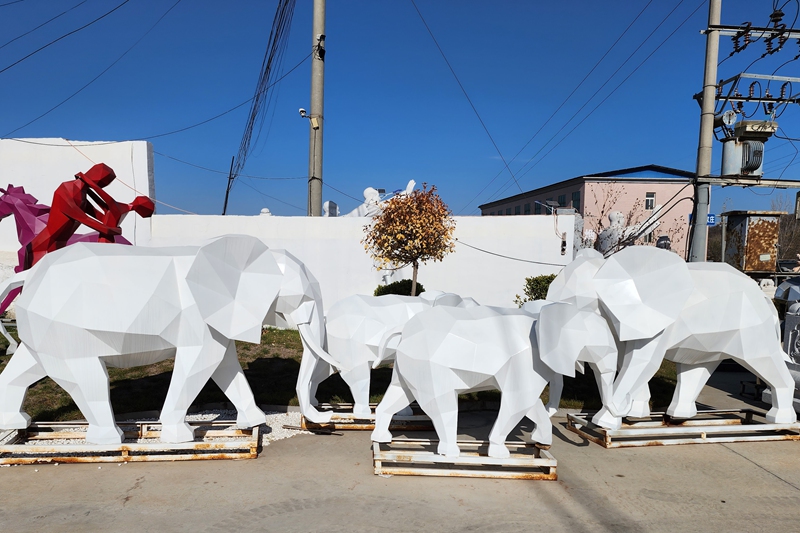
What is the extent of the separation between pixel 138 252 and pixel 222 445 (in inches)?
88.6

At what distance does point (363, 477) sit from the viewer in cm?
523

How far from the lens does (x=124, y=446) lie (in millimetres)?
5301

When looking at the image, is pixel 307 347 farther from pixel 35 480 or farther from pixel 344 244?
pixel 344 244

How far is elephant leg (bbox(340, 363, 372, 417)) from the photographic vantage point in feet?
21.8

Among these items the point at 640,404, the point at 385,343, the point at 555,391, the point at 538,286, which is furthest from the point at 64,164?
the point at 640,404

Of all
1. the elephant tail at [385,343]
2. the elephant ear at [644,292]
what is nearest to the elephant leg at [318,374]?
the elephant tail at [385,343]

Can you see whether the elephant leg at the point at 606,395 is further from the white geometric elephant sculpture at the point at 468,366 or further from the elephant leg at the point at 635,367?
the white geometric elephant sculpture at the point at 468,366

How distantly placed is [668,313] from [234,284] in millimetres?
5065

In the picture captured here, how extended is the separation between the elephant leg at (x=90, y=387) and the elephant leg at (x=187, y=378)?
1.75 feet

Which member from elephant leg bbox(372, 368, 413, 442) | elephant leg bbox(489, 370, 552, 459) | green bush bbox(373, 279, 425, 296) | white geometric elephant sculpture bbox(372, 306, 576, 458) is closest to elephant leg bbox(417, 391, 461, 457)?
white geometric elephant sculpture bbox(372, 306, 576, 458)

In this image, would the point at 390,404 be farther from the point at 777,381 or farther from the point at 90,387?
the point at 777,381

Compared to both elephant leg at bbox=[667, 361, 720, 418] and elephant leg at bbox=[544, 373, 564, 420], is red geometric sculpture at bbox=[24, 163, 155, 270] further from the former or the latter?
elephant leg at bbox=[667, 361, 720, 418]

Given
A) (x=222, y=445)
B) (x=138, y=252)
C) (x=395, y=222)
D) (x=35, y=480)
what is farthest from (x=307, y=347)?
(x=395, y=222)

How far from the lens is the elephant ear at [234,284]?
5297 mm
